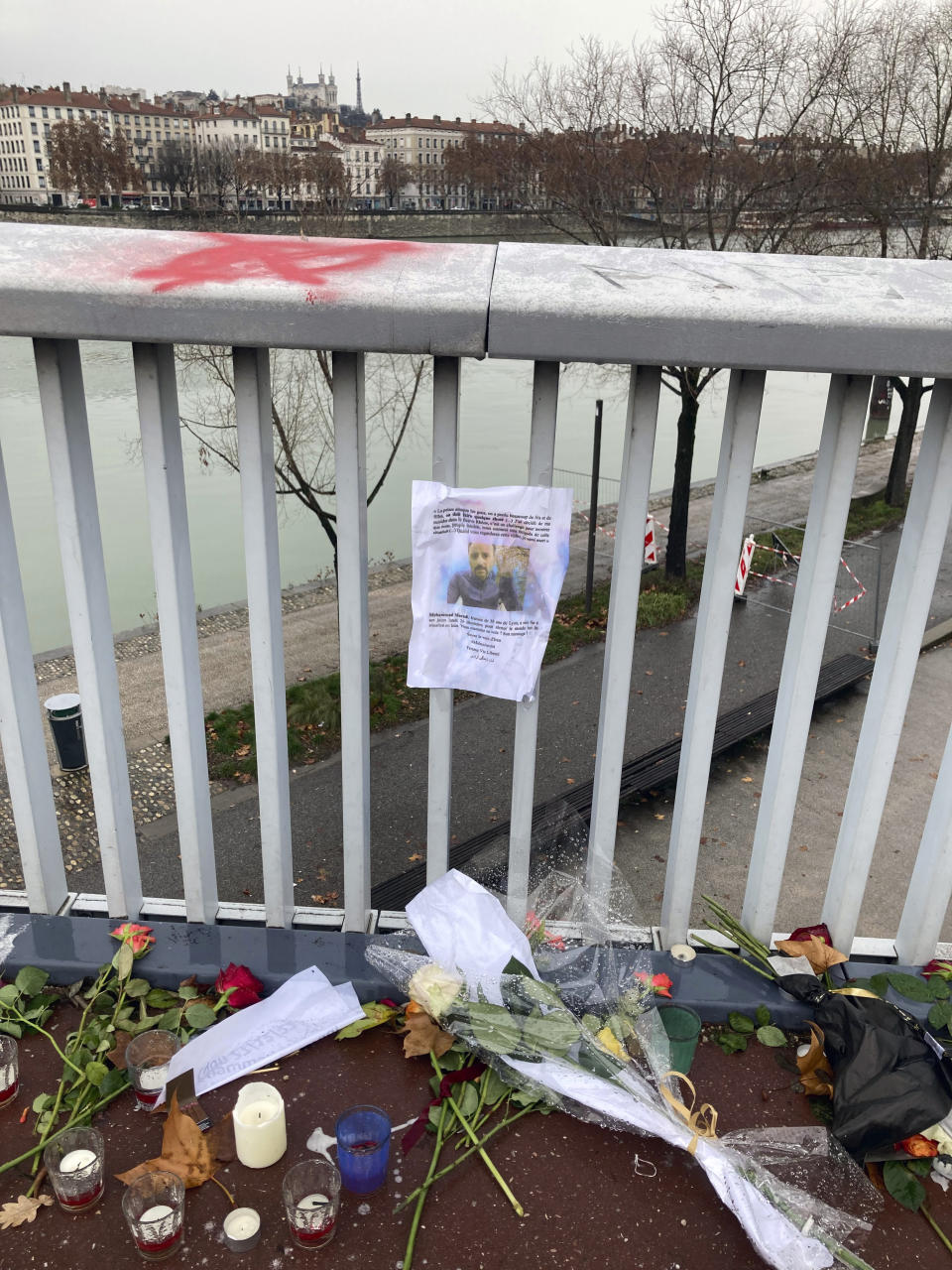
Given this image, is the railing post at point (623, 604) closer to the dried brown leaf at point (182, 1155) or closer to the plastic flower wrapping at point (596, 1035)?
the plastic flower wrapping at point (596, 1035)

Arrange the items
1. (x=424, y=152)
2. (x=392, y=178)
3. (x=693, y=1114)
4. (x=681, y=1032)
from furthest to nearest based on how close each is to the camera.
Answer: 1. (x=424, y=152)
2. (x=392, y=178)
3. (x=681, y=1032)
4. (x=693, y=1114)

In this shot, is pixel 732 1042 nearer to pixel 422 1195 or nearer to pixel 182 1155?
pixel 422 1195

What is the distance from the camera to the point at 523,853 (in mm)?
1929

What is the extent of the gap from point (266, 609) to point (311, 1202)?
973 mm

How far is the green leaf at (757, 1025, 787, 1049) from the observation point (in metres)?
1.79

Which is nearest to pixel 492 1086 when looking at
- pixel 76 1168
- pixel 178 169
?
pixel 76 1168

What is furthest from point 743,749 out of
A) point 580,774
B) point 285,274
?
point 285,274

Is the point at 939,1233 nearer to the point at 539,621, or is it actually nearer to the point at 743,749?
the point at 539,621

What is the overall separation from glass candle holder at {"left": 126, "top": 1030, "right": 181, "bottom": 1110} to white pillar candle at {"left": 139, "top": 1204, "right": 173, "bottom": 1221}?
230 millimetres

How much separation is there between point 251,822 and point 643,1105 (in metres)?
4.72

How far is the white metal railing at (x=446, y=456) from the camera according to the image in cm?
137

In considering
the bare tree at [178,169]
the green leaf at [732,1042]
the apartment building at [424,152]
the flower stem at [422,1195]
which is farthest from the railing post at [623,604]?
the bare tree at [178,169]

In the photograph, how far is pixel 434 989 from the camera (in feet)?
5.67

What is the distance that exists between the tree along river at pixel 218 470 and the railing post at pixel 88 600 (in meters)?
6.71
